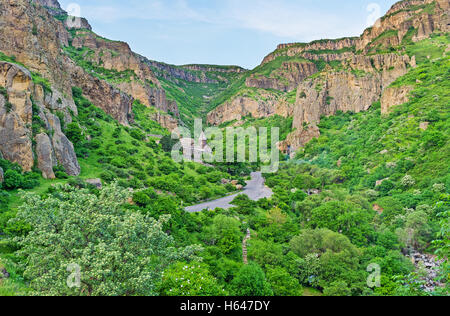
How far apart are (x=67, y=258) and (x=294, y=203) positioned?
142ft

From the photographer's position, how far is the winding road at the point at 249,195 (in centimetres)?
4301

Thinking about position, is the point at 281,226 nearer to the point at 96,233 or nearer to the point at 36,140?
the point at 96,233

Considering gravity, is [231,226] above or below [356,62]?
below

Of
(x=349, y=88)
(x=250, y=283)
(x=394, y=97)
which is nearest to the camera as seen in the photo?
(x=250, y=283)

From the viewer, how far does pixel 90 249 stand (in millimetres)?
10258

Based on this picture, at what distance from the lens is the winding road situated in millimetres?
43013

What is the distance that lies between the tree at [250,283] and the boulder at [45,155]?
858 inches

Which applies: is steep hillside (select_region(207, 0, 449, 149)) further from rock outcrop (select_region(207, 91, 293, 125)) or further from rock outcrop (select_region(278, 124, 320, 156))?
rock outcrop (select_region(207, 91, 293, 125))

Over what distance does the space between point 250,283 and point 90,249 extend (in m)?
14.4

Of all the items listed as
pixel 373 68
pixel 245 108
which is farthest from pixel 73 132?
pixel 245 108

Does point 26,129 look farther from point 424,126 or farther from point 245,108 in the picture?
point 245,108

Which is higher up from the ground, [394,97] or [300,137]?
[394,97]
